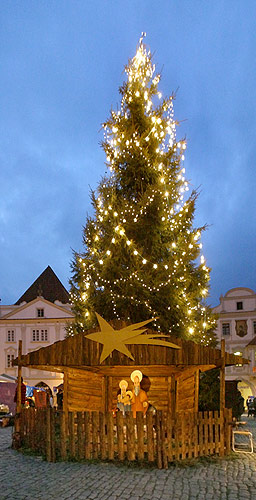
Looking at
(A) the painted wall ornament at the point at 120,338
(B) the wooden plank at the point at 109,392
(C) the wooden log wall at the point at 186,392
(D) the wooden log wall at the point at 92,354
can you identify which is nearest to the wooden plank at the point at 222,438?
(D) the wooden log wall at the point at 92,354

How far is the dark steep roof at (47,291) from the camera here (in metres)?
53.0

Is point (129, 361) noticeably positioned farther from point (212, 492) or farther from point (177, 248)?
point (177, 248)

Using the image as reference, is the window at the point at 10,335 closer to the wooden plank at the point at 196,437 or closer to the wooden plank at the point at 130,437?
the wooden plank at the point at 196,437

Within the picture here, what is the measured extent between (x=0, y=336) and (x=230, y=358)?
41313 millimetres

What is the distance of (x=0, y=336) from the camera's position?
51.0 meters

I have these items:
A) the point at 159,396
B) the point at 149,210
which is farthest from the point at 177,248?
the point at 159,396

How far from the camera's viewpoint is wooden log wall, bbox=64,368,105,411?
669 inches

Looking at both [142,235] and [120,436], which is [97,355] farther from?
[142,235]

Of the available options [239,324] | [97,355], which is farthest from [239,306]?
[97,355]

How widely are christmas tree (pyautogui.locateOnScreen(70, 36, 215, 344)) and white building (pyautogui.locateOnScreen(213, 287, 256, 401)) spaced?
29.5m

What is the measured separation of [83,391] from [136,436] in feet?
18.2

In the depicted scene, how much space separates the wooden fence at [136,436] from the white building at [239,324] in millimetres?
37172

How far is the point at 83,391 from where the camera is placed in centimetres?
1738

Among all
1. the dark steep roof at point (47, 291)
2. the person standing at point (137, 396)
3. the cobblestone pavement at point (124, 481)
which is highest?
the dark steep roof at point (47, 291)
